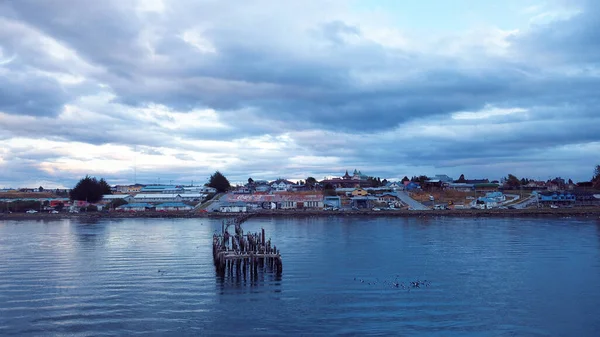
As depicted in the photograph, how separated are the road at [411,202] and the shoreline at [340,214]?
4941 mm

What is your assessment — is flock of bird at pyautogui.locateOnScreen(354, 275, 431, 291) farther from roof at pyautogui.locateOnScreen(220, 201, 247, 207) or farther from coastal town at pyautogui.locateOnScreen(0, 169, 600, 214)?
roof at pyautogui.locateOnScreen(220, 201, 247, 207)

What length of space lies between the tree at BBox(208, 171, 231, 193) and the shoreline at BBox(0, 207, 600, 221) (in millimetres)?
38176

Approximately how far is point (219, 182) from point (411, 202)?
5151 centimetres

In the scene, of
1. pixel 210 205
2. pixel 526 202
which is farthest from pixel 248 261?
pixel 526 202

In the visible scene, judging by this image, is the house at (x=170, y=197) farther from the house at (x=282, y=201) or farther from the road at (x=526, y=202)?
the road at (x=526, y=202)

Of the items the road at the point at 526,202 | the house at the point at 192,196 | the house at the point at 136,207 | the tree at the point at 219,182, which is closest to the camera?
the road at the point at 526,202

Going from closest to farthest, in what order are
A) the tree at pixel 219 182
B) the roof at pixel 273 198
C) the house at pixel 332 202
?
the house at pixel 332 202 → the roof at pixel 273 198 → the tree at pixel 219 182

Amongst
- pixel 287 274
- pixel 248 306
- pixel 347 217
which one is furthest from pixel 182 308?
pixel 347 217

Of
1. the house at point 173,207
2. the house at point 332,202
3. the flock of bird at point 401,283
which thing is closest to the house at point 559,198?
the house at point 332,202

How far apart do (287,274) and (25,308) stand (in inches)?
448

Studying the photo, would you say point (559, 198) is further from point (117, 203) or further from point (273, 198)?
point (117, 203)

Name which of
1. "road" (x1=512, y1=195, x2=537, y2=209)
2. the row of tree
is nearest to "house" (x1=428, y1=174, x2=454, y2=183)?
the row of tree

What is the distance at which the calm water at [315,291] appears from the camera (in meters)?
17.0

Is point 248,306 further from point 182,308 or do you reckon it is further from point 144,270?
point 144,270
